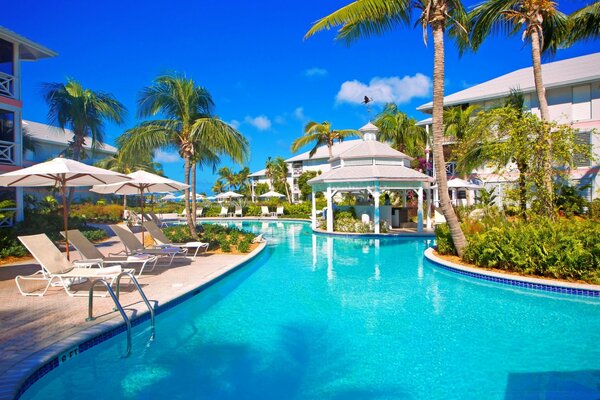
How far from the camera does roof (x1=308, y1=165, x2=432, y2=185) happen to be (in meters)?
20.0

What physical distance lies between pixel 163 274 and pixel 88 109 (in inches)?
629

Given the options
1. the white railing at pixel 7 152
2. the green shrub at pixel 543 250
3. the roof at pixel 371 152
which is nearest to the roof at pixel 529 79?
the roof at pixel 371 152

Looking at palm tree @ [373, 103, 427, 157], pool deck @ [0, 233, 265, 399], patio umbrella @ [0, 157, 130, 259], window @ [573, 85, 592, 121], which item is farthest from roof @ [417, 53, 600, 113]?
patio umbrella @ [0, 157, 130, 259]

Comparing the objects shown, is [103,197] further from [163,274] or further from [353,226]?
[163,274]

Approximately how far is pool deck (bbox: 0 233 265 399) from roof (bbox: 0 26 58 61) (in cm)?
966

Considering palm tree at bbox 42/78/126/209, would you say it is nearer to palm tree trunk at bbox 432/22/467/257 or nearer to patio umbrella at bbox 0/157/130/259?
patio umbrella at bbox 0/157/130/259

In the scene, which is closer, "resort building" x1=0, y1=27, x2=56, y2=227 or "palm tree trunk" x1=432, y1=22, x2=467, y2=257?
"palm tree trunk" x1=432, y1=22, x2=467, y2=257

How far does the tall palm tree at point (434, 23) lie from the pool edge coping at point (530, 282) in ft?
4.17

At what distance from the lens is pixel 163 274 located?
1011cm

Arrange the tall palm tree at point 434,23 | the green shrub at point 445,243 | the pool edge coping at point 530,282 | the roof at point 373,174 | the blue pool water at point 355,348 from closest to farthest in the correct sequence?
1. the blue pool water at point 355,348
2. the pool edge coping at point 530,282
3. the tall palm tree at point 434,23
4. the green shrub at point 445,243
5. the roof at point 373,174

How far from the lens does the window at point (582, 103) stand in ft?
79.8

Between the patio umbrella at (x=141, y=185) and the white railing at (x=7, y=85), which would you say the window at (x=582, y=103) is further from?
the white railing at (x=7, y=85)

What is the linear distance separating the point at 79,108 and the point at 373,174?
16335 mm

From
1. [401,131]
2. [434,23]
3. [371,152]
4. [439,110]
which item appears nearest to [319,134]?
[401,131]
